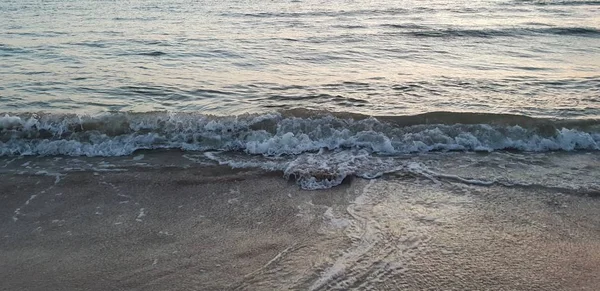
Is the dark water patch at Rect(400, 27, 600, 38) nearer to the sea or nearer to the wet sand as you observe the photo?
the sea

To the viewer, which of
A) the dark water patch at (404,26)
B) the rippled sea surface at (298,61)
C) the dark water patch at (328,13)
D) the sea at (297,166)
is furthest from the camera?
the dark water patch at (328,13)

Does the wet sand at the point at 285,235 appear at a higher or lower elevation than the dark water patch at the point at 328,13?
lower

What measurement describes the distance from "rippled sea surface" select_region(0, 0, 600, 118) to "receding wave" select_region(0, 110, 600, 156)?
27.9 inches

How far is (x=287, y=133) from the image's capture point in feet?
23.7

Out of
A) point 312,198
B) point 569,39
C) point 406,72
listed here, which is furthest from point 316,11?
point 312,198

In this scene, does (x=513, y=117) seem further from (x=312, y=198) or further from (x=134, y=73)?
(x=134, y=73)

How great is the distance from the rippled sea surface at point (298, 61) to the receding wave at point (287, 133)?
2.32 ft

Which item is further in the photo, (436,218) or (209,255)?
(436,218)

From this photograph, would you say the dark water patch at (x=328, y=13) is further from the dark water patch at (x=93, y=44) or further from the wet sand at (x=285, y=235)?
the wet sand at (x=285, y=235)

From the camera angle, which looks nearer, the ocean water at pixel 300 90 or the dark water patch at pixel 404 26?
the ocean water at pixel 300 90

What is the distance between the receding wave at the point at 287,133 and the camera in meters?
6.96

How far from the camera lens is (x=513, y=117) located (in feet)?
24.8

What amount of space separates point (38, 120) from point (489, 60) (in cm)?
1018

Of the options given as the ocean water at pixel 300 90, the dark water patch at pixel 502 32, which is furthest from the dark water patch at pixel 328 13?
the dark water patch at pixel 502 32
